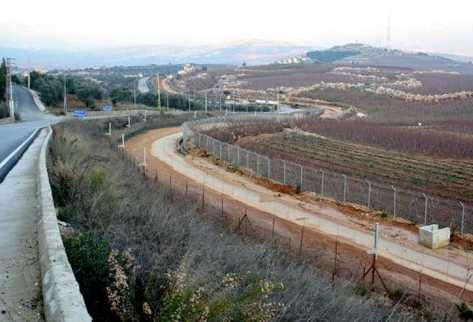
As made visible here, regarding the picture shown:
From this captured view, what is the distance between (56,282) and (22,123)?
46.1 m

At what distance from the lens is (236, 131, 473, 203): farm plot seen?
107 feet

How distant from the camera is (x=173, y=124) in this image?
7381 centimetres

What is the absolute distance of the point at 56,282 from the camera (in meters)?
5.74

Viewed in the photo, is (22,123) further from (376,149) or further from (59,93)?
(59,93)

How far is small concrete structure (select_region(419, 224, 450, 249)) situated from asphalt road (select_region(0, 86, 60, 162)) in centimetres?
1554

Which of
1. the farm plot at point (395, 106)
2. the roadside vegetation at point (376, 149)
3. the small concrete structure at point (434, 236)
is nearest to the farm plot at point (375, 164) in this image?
the roadside vegetation at point (376, 149)

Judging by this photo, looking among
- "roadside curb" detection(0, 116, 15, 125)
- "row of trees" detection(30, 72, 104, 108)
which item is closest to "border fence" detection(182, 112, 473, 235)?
"roadside curb" detection(0, 116, 15, 125)

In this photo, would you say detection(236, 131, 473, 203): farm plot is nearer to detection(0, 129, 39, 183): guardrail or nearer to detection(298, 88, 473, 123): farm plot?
detection(0, 129, 39, 183): guardrail

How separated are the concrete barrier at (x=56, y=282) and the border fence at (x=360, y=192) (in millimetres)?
18402

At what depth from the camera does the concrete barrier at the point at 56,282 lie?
492 centimetres

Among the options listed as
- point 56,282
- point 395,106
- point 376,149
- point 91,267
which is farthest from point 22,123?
point 395,106

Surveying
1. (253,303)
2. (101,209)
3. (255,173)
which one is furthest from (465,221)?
(253,303)

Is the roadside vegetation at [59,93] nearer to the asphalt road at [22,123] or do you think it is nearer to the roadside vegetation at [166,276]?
the asphalt road at [22,123]

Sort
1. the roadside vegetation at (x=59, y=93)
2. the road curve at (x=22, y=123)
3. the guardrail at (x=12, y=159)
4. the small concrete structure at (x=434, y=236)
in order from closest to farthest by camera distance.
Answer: the guardrail at (x=12, y=159), the small concrete structure at (x=434, y=236), the road curve at (x=22, y=123), the roadside vegetation at (x=59, y=93)
